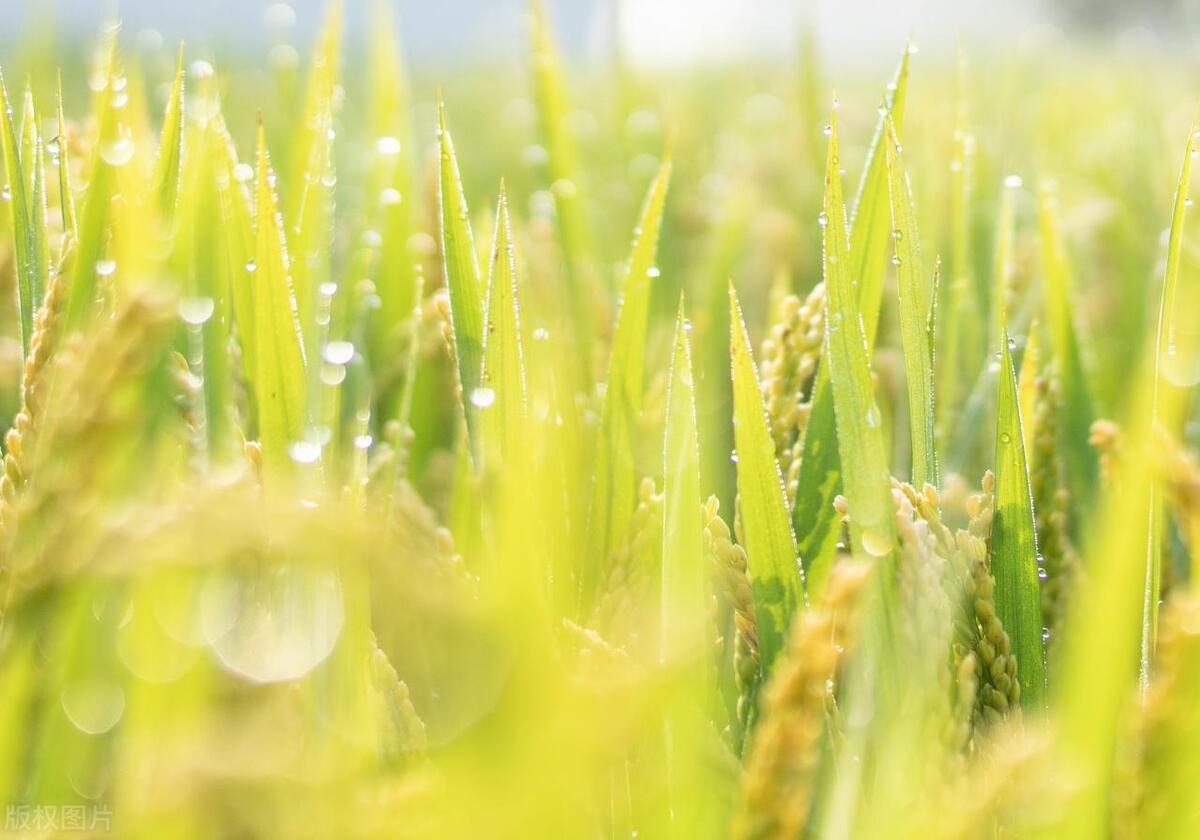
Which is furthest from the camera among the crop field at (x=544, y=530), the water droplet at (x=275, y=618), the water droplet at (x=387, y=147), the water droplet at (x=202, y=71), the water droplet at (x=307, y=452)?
the water droplet at (x=387, y=147)

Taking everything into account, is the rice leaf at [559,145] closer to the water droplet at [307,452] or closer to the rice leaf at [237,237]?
the rice leaf at [237,237]

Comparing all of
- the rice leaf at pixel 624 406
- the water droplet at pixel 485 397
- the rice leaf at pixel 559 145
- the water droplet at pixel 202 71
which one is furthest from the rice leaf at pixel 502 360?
the rice leaf at pixel 559 145

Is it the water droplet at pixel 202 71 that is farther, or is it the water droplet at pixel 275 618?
the water droplet at pixel 202 71

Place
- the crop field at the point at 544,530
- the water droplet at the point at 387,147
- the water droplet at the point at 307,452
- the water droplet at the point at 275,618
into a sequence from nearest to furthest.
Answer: the crop field at the point at 544,530 < the water droplet at the point at 275,618 < the water droplet at the point at 307,452 < the water droplet at the point at 387,147

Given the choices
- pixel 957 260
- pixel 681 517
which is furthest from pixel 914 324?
pixel 957 260

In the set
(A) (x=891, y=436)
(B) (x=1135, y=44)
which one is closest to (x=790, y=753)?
(A) (x=891, y=436)

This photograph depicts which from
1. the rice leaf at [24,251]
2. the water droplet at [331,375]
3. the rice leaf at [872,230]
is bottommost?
the water droplet at [331,375]

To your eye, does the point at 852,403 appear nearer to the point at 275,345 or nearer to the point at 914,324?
the point at 914,324
